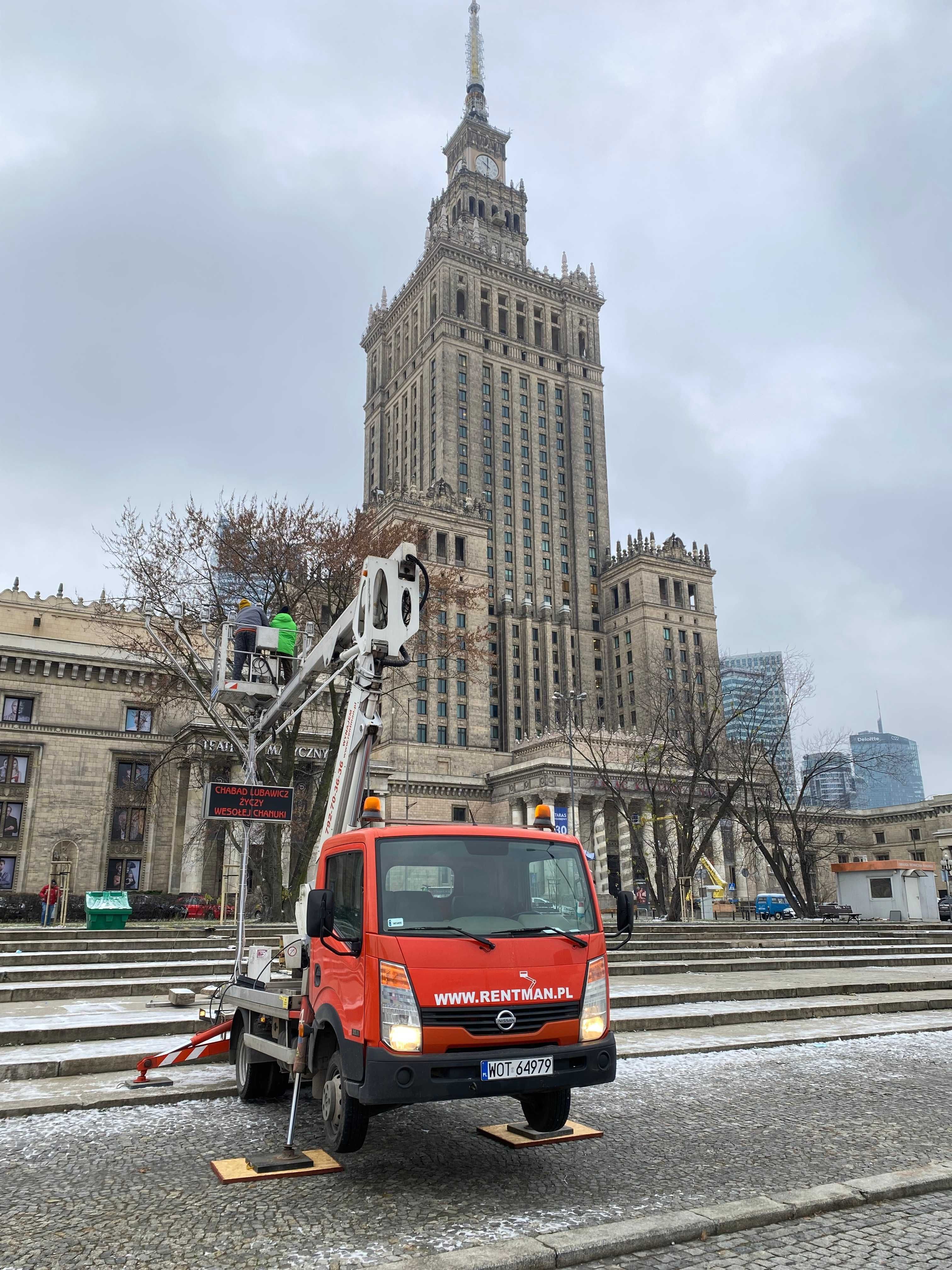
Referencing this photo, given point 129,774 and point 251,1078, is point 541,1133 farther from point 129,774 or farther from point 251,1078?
point 129,774

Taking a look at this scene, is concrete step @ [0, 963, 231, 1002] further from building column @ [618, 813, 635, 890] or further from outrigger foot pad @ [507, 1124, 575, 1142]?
building column @ [618, 813, 635, 890]

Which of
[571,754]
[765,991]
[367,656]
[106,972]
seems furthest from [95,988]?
[571,754]

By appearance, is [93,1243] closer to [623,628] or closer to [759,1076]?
[759,1076]

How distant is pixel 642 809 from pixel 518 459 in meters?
61.2

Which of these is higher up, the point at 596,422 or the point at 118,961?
the point at 596,422

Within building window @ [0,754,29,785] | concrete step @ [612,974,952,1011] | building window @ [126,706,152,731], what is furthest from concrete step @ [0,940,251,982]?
building window @ [126,706,152,731]

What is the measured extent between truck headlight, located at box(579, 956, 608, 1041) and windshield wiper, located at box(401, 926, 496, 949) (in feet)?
2.93

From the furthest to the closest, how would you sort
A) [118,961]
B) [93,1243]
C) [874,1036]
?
Answer: 1. [118,961]
2. [874,1036]
3. [93,1243]

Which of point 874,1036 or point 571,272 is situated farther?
point 571,272

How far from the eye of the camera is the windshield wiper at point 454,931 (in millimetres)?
6074

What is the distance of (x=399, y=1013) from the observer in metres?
5.86

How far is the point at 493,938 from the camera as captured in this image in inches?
243

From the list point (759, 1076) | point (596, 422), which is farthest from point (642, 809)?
point (596, 422)

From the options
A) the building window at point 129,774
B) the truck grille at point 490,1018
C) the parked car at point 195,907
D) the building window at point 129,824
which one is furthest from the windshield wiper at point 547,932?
the building window at point 129,824
